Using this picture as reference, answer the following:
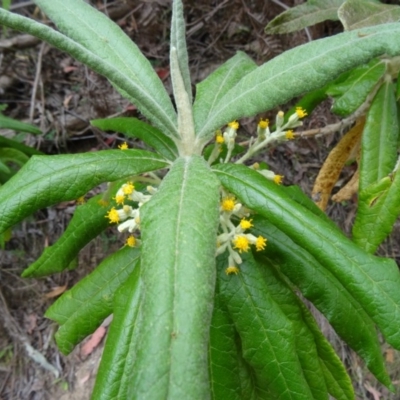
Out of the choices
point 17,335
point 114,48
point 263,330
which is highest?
point 114,48

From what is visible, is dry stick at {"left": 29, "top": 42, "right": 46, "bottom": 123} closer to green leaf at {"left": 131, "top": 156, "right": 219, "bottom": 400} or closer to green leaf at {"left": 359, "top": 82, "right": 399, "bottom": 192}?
green leaf at {"left": 359, "top": 82, "right": 399, "bottom": 192}

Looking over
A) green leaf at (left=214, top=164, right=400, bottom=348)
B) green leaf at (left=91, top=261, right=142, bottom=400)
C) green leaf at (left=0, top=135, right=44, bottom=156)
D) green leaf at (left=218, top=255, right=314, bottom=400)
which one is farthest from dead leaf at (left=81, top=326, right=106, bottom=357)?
green leaf at (left=214, top=164, right=400, bottom=348)

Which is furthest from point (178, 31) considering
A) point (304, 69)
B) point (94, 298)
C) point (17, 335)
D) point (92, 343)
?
point (17, 335)

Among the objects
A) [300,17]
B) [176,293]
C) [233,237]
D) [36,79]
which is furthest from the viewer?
[36,79]

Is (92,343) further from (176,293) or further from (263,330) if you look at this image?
(176,293)

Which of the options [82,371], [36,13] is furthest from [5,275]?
[36,13]
